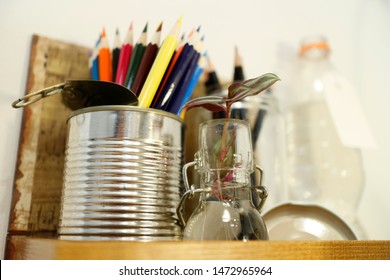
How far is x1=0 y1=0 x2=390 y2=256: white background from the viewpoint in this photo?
44 centimetres

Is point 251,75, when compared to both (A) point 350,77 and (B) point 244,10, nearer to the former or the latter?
(B) point 244,10

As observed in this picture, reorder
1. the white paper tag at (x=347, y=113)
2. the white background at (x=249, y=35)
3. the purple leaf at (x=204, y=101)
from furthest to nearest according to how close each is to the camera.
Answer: the white paper tag at (x=347, y=113), the white background at (x=249, y=35), the purple leaf at (x=204, y=101)

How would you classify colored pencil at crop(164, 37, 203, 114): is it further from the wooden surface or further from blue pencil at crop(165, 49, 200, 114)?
the wooden surface

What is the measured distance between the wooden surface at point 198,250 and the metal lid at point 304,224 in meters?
0.13

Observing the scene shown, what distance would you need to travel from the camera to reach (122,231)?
0.31 meters

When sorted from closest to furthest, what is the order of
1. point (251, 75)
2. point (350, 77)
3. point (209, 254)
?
1. point (209, 254)
2. point (251, 75)
3. point (350, 77)

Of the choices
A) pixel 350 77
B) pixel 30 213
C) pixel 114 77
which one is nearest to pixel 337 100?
pixel 350 77

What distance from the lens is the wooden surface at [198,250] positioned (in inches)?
9.2

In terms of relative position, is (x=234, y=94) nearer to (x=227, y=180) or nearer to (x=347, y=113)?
(x=227, y=180)

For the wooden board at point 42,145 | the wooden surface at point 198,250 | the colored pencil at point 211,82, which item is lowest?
the wooden surface at point 198,250

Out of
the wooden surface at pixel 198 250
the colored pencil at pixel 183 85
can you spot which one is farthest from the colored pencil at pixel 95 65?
the wooden surface at pixel 198 250

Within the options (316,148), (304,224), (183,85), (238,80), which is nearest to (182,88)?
(183,85)

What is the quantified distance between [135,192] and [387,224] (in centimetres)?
55

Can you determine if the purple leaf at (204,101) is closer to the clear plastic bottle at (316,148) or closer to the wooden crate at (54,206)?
the wooden crate at (54,206)
